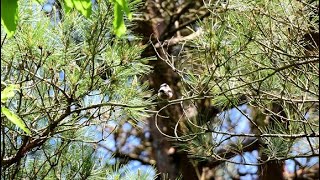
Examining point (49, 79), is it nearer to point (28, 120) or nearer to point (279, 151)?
point (28, 120)

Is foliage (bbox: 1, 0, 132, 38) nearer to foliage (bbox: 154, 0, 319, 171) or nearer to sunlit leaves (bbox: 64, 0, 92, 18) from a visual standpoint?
sunlit leaves (bbox: 64, 0, 92, 18)

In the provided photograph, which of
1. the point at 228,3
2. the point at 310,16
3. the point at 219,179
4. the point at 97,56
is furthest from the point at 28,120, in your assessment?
the point at 219,179

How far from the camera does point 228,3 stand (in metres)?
1.69

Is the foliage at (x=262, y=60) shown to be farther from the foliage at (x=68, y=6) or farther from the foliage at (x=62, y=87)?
the foliage at (x=68, y=6)

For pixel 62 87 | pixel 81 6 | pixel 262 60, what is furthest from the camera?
pixel 262 60

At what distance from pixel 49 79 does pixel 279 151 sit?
2.68 feet

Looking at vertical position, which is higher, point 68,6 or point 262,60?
point 262,60

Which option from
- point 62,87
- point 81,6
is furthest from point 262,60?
point 81,6

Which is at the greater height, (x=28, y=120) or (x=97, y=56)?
(x=97, y=56)

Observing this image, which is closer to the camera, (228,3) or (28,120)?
(28,120)

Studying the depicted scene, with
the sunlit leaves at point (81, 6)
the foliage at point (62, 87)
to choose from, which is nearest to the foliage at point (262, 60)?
the foliage at point (62, 87)

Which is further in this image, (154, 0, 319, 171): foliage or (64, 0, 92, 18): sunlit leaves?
(154, 0, 319, 171): foliage

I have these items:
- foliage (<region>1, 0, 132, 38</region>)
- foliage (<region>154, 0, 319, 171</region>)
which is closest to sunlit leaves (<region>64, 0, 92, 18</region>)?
foliage (<region>1, 0, 132, 38</region>)

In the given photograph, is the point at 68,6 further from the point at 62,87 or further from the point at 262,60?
the point at 262,60
